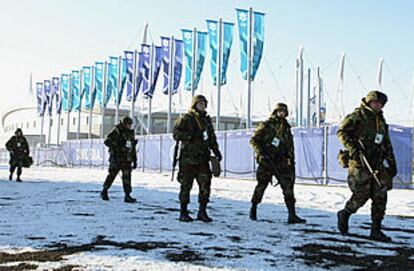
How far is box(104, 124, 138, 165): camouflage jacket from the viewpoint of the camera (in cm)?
991

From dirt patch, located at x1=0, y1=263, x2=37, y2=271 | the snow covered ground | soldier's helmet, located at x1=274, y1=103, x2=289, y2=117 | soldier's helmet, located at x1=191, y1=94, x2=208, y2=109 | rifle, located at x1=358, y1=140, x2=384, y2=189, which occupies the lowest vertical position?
the snow covered ground

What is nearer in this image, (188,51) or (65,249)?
(65,249)

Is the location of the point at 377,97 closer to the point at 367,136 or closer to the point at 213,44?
the point at 367,136

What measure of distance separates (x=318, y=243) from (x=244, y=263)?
1439 mm

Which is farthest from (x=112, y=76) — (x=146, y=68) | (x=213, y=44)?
(x=213, y=44)

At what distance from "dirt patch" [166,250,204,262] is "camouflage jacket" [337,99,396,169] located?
230 cm

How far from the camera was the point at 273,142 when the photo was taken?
7.20m

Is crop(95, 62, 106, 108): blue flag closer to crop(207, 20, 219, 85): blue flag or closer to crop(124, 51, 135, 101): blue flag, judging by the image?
crop(124, 51, 135, 101): blue flag

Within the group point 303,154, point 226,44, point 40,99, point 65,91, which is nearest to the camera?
point 303,154

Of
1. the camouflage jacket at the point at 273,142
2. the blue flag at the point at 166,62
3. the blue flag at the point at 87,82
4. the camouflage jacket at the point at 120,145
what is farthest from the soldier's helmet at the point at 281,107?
the blue flag at the point at 87,82

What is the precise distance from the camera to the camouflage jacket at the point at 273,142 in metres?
7.20

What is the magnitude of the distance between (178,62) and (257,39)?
629 cm

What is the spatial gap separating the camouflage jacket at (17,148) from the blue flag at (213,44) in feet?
34.1

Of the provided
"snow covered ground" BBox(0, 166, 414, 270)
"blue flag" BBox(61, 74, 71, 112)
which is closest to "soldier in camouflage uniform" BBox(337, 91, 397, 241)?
"snow covered ground" BBox(0, 166, 414, 270)
